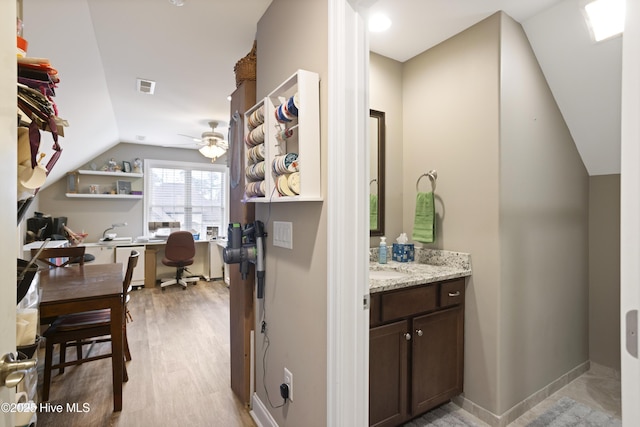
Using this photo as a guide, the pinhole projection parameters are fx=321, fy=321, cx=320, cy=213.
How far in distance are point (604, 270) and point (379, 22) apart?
254 cm

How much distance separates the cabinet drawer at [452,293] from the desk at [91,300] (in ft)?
6.73

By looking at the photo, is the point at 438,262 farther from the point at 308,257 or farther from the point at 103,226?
the point at 103,226

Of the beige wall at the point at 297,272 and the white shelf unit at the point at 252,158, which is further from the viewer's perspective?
the white shelf unit at the point at 252,158

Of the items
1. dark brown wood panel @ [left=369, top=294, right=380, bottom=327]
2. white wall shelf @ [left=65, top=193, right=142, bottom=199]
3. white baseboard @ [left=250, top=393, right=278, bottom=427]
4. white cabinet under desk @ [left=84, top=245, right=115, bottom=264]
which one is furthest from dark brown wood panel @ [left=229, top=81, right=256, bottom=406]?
white wall shelf @ [left=65, top=193, right=142, bottom=199]

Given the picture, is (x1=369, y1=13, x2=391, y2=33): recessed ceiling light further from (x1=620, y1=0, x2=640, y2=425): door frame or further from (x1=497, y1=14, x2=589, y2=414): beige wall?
(x1=620, y1=0, x2=640, y2=425): door frame

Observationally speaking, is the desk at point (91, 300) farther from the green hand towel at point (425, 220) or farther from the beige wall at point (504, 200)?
the beige wall at point (504, 200)

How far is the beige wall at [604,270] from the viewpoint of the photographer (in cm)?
246

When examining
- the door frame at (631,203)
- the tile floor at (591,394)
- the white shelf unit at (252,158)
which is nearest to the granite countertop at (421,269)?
the white shelf unit at (252,158)

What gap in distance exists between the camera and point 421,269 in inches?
84.5

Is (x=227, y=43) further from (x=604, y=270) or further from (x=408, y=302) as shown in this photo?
(x=604, y=270)

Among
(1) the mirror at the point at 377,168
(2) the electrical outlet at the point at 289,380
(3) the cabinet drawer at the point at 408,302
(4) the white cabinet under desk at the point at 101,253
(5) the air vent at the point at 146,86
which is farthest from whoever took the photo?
A: (4) the white cabinet under desk at the point at 101,253

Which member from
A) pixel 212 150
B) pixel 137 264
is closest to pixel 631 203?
pixel 212 150

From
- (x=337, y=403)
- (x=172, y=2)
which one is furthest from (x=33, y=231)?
(x=337, y=403)

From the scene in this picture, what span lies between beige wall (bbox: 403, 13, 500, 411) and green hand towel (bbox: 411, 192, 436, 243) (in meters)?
0.09
